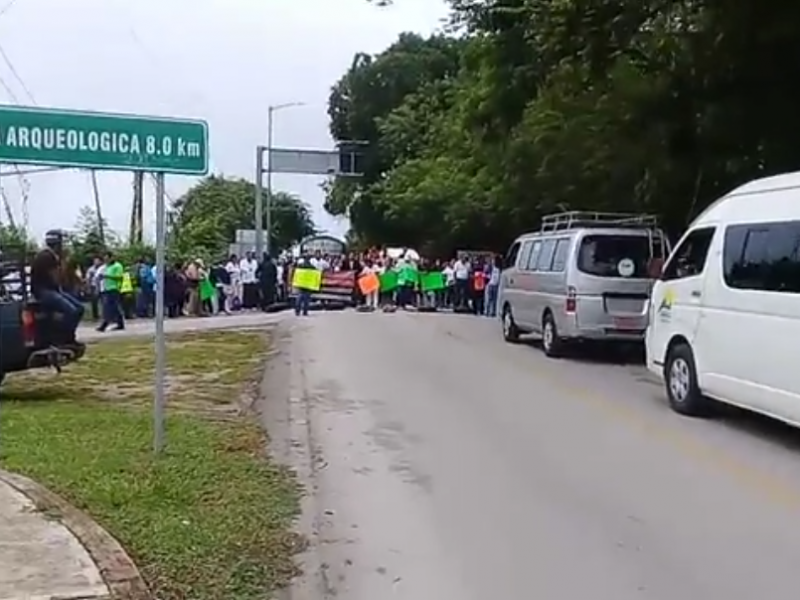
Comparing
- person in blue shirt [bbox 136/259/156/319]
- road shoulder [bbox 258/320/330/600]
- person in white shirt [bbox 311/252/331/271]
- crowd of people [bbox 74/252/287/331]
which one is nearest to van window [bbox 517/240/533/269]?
road shoulder [bbox 258/320/330/600]

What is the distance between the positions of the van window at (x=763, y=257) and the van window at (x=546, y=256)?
289 inches

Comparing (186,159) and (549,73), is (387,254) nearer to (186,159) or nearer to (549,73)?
(549,73)

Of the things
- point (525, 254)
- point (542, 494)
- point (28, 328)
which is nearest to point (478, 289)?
point (525, 254)

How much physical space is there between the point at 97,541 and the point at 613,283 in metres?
11.9

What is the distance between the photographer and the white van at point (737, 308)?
10.1 m

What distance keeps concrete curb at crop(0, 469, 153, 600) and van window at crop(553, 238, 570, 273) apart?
35.7ft

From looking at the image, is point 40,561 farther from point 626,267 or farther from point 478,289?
point 478,289

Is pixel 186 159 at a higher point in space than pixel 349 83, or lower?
lower

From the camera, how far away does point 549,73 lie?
18.8 meters

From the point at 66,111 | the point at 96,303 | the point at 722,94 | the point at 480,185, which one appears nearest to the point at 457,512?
the point at 66,111

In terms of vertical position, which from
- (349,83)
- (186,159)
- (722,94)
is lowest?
(186,159)

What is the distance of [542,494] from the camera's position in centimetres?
848

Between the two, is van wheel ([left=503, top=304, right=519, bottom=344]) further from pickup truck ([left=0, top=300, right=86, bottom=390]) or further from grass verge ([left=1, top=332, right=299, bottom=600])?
pickup truck ([left=0, top=300, right=86, bottom=390])

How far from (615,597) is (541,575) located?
19.9 inches
